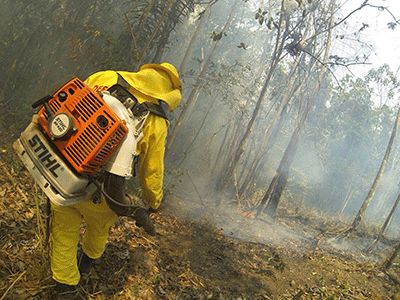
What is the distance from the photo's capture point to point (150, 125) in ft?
7.04

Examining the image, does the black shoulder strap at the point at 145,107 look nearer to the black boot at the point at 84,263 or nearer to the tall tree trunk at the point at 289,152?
the black boot at the point at 84,263

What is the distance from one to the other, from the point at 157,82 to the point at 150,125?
0.41m

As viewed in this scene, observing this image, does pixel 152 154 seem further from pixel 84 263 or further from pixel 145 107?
pixel 84 263

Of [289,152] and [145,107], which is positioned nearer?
[145,107]

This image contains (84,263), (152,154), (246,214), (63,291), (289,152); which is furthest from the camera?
(289,152)

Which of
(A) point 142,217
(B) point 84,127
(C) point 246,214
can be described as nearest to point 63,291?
(A) point 142,217

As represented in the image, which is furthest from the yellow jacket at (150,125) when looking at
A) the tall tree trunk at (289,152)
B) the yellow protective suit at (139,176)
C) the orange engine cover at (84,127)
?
the tall tree trunk at (289,152)

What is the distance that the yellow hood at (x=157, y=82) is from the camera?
2246mm

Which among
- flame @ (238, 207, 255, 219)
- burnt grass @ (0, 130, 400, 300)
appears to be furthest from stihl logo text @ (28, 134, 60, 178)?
flame @ (238, 207, 255, 219)

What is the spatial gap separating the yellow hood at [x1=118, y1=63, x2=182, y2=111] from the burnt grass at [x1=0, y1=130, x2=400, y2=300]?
122 centimetres

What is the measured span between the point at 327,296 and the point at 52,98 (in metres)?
4.84

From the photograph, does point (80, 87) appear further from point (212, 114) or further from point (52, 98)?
point (212, 114)

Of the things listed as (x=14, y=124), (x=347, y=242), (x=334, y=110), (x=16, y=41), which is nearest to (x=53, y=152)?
(x=14, y=124)

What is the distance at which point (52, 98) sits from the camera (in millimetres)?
1869
